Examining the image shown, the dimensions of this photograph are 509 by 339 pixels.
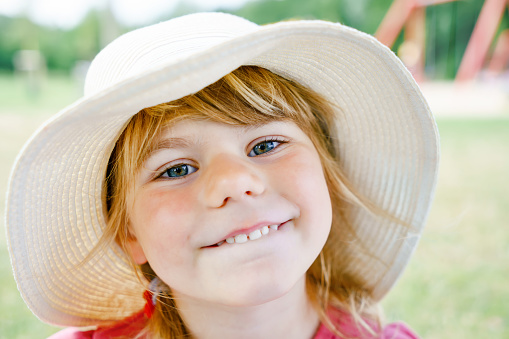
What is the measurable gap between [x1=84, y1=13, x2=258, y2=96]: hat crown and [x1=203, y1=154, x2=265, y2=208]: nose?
0.25 meters

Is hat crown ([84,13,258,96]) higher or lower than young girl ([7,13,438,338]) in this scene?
higher

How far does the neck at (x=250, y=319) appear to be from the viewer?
135 centimetres

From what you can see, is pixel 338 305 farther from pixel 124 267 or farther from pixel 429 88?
pixel 429 88

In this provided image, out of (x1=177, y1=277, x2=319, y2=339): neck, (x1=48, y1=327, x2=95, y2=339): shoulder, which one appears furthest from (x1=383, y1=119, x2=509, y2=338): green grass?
(x1=48, y1=327, x2=95, y2=339): shoulder

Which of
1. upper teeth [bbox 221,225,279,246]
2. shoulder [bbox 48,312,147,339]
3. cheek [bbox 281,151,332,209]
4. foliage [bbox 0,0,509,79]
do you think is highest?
foliage [bbox 0,0,509,79]

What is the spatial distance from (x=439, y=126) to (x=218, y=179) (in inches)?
303

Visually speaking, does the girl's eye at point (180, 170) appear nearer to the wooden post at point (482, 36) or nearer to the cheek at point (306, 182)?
the cheek at point (306, 182)

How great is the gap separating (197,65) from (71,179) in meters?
0.53

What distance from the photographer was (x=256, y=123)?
1.25 meters

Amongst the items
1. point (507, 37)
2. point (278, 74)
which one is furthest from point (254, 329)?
point (507, 37)

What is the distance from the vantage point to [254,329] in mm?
1376

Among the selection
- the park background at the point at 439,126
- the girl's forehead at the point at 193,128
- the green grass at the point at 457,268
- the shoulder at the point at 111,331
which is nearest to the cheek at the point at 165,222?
the girl's forehead at the point at 193,128

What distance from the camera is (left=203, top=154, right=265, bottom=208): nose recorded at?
1.12 metres

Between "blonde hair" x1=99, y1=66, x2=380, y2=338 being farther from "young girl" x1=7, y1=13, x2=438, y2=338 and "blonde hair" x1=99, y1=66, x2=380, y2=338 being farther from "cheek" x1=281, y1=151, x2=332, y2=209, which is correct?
"cheek" x1=281, y1=151, x2=332, y2=209
